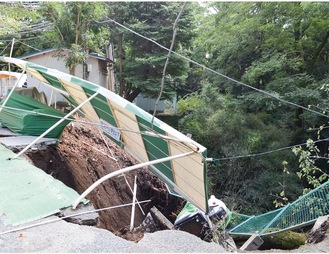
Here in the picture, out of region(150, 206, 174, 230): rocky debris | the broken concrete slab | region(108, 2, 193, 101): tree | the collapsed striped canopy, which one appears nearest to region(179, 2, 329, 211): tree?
region(108, 2, 193, 101): tree

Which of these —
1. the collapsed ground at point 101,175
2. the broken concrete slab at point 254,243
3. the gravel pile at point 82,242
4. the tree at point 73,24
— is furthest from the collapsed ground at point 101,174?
the tree at point 73,24

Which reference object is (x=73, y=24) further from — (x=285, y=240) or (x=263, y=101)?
(x=285, y=240)

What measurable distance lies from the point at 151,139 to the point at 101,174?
2.73 metres

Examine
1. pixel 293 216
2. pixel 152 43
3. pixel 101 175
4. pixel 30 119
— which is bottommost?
pixel 293 216

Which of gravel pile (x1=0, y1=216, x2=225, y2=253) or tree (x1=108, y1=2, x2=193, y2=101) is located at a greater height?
tree (x1=108, y1=2, x2=193, y2=101)

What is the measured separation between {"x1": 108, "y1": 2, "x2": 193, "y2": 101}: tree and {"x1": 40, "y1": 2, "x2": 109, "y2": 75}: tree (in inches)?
71.8

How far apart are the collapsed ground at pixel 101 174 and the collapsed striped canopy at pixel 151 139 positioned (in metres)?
0.56

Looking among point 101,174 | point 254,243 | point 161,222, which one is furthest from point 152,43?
point 254,243

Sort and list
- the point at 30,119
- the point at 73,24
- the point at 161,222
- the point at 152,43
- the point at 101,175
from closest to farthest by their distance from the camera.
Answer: the point at 30,119, the point at 161,222, the point at 101,175, the point at 73,24, the point at 152,43

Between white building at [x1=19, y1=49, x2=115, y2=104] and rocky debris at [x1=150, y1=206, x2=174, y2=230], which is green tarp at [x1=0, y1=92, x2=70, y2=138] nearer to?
rocky debris at [x1=150, y1=206, x2=174, y2=230]

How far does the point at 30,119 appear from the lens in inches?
207

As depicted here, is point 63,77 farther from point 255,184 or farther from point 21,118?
point 255,184

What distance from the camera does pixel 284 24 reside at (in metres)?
9.52

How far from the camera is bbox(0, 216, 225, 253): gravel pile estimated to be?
1.98 meters
